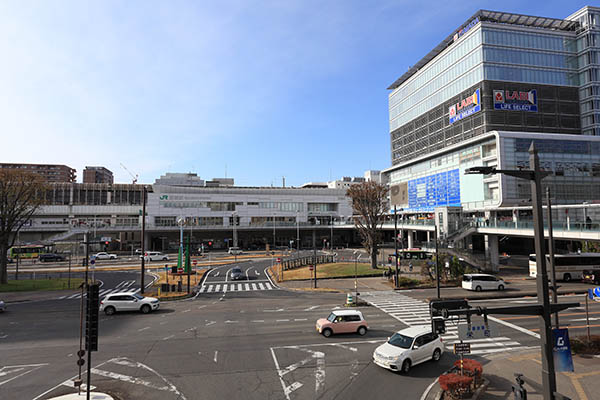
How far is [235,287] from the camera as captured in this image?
4088cm

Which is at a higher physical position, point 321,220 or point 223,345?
point 321,220

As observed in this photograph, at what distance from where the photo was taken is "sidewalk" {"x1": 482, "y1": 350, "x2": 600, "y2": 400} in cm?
1236

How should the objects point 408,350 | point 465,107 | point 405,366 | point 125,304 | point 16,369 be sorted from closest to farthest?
point 405,366, point 408,350, point 16,369, point 125,304, point 465,107

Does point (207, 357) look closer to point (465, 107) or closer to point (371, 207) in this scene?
point (371, 207)

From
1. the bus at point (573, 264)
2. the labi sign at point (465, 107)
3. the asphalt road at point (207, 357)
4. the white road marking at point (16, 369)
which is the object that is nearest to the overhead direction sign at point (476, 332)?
the asphalt road at point (207, 357)

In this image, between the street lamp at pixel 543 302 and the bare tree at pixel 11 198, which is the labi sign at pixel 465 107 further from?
the bare tree at pixel 11 198

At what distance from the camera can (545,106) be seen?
75.4 metres

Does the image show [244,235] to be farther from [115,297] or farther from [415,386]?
[415,386]

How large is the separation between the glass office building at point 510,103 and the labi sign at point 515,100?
21 centimetres

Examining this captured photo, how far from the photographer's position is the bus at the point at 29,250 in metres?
74.5

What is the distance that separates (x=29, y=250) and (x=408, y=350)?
92185 millimetres

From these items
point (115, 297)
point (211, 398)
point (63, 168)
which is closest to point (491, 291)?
point (211, 398)

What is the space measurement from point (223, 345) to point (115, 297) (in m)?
13.8

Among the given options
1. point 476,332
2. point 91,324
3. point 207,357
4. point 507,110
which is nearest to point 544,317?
point 476,332
